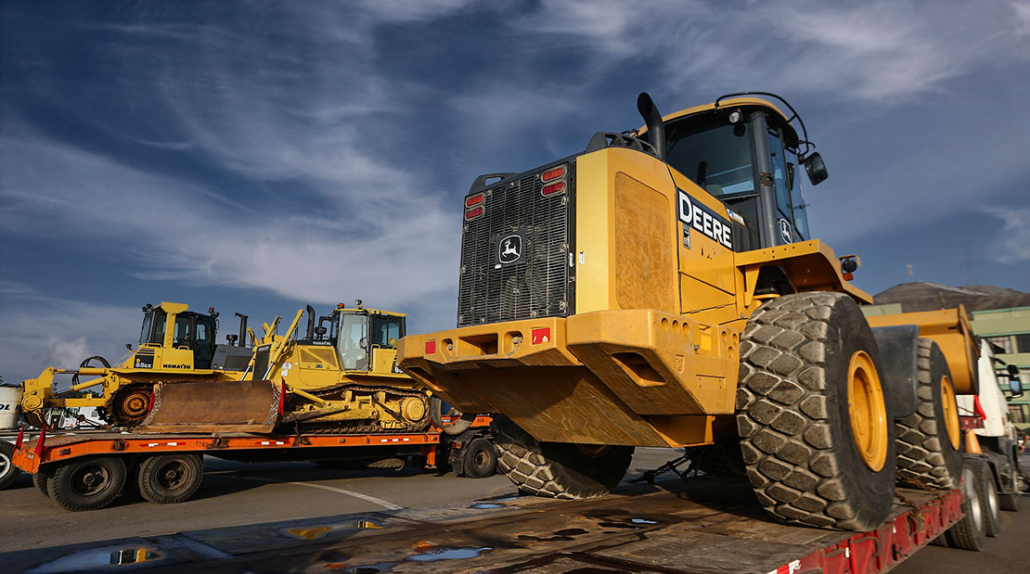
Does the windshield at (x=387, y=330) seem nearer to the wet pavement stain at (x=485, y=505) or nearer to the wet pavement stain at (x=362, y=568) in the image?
the wet pavement stain at (x=485, y=505)

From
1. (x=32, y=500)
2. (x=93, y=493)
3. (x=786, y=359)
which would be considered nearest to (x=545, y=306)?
(x=786, y=359)

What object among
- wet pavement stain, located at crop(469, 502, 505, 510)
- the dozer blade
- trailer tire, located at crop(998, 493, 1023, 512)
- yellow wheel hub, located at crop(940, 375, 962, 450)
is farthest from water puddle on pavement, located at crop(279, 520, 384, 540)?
trailer tire, located at crop(998, 493, 1023, 512)

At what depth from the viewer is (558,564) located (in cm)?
286

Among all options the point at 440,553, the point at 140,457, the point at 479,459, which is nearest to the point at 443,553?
Result: the point at 440,553

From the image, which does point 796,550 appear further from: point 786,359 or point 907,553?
point 907,553

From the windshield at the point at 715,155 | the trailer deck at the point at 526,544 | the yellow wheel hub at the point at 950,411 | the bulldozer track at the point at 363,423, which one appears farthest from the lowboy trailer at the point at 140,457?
the yellow wheel hub at the point at 950,411

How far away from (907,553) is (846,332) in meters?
1.55

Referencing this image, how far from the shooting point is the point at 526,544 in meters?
3.34

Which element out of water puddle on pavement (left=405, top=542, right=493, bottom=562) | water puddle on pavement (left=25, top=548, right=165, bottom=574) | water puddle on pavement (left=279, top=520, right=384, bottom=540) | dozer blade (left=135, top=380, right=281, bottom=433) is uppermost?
dozer blade (left=135, top=380, right=281, bottom=433)

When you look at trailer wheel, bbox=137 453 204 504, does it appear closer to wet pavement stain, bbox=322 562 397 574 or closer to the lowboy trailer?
the lowboy trailer

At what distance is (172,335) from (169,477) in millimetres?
6752

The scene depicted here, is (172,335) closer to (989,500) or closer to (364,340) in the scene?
(364,340)

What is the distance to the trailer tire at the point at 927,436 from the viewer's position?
518cm

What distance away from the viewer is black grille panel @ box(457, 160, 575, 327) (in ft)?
13.7
